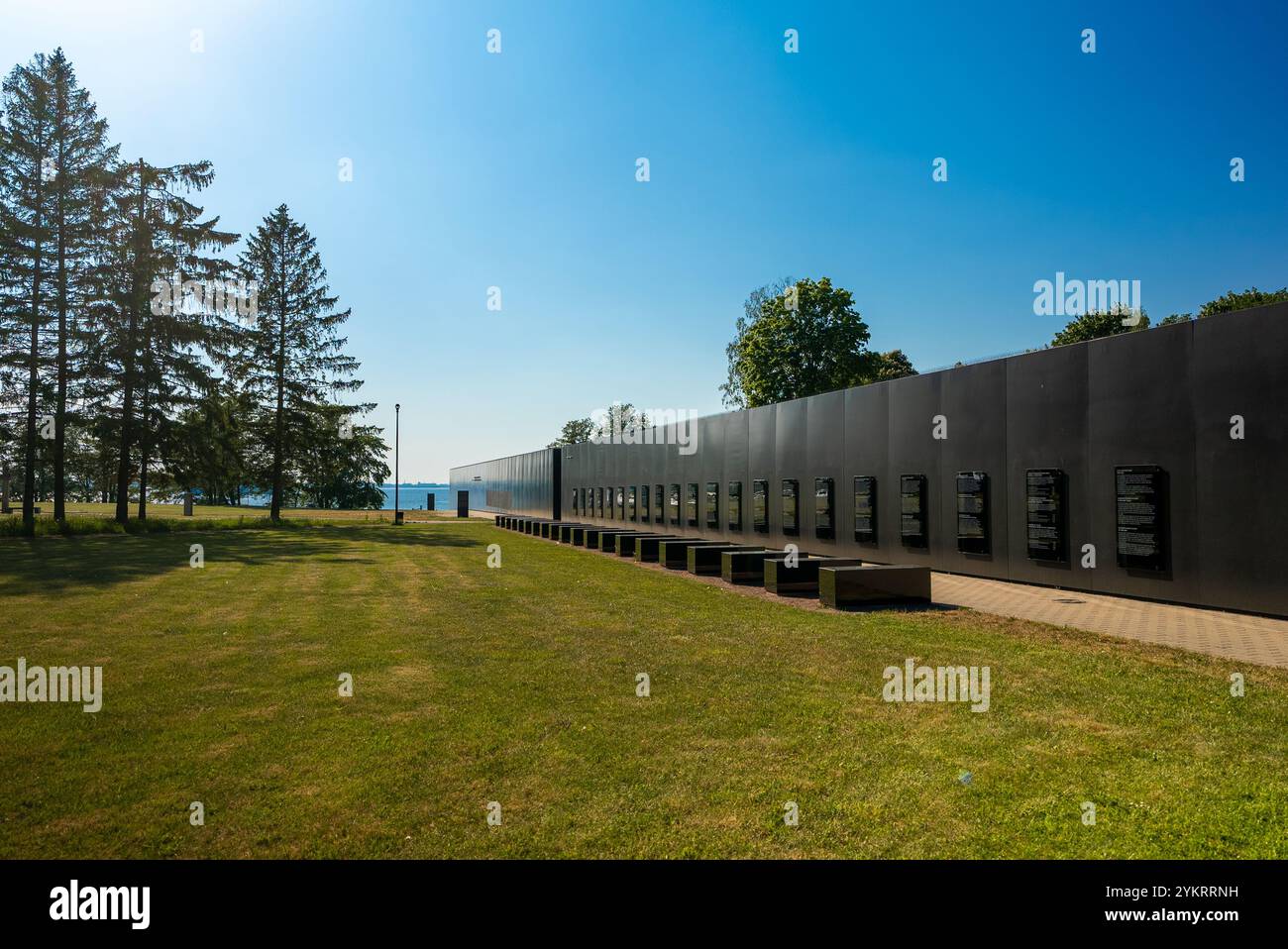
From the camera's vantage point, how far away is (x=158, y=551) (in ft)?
75.6

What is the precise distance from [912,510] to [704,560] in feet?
19.2

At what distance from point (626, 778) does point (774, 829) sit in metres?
1.16

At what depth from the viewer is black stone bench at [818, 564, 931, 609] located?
42.8 ft

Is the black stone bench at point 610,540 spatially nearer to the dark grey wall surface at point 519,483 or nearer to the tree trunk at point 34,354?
the tree trunk at point 34,354

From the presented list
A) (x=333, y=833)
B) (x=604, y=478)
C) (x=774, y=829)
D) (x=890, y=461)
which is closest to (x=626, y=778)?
(x=774, y=829)

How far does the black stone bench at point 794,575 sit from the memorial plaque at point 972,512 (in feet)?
13.3

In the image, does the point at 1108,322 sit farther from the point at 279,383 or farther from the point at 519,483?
the point at 279,383

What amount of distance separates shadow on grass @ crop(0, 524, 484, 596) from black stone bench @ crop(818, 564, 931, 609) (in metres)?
14.1

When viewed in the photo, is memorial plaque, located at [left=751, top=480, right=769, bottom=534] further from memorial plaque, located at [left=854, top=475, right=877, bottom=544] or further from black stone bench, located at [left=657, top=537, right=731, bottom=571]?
black stone bench, located at [left=657, top=537, right=731, bottom=571]

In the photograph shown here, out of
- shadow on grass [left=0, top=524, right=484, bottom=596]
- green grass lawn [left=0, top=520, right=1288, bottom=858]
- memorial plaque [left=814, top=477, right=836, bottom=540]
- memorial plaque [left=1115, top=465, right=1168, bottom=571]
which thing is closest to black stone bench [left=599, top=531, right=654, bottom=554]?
shadow on grass [left=0, top=524, right=484, bottom=596]

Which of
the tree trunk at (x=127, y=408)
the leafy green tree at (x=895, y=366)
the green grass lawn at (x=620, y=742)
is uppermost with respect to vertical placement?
the leafy green tree at (x=895, y=366)

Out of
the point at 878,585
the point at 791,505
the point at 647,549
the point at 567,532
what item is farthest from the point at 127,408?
the point at 878,585

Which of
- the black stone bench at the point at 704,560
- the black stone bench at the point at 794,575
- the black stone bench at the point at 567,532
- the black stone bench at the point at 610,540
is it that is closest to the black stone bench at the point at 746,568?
the black stone bench at the point at 794,575

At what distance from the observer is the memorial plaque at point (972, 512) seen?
57.2ft
